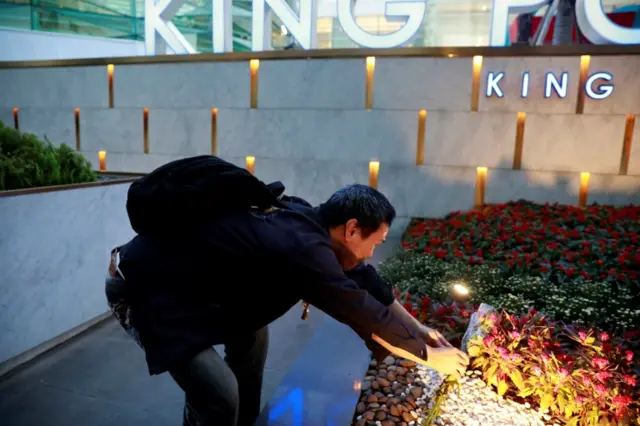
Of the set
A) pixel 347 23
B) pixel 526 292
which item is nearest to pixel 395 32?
pixel 347 23

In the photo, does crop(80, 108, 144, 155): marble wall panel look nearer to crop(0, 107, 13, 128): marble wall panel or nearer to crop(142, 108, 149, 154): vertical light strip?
crop(142, 108, 149, 154): vertical light strip

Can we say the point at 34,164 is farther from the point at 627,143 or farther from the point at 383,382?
the point at 627,143

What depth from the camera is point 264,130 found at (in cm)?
851

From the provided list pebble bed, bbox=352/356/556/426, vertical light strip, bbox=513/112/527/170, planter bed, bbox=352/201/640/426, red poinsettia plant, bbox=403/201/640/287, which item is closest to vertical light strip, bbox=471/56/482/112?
vertical light strip, bbox=513/112/527/170

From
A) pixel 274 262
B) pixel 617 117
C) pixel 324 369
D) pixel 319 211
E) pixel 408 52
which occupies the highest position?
pixel 408 52

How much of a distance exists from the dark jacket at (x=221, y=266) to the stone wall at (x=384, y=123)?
6.43 m

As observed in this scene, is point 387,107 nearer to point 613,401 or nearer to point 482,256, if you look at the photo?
point 482,256

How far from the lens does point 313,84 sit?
26.7 ft

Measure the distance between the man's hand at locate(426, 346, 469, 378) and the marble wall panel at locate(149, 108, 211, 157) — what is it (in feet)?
25.4

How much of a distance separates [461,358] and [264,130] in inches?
283

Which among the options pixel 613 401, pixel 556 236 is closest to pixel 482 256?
pixel 556 236

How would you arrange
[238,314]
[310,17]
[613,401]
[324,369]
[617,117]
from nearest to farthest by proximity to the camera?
1. [238,314]
2. [613,401]
3. [324,369]
4. [617,117]
5. [310,17]

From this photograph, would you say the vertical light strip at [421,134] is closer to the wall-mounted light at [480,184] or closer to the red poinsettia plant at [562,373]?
the wall-mounted light at [480,184]

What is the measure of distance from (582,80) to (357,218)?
22.7 feet
